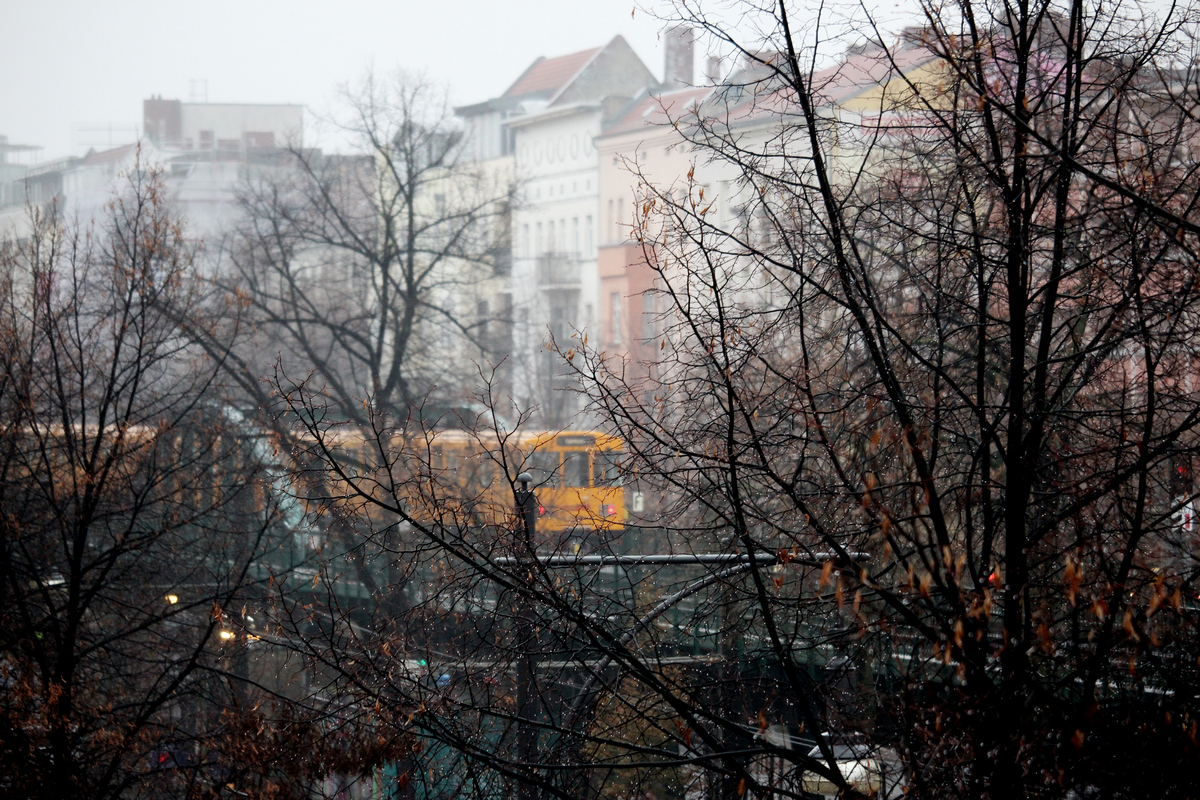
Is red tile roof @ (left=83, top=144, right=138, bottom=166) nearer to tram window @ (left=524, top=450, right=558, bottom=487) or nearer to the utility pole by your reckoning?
tram window @ (left=524, top=450, right=558, bottom=487)

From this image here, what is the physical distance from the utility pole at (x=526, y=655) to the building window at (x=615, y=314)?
134 feet

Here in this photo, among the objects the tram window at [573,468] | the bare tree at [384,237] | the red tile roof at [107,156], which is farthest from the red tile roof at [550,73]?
the tram window at [573,468]

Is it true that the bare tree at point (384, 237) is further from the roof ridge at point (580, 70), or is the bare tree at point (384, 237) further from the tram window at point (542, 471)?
the roof ridge at point (580, 70)

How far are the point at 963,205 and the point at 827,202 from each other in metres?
1.23

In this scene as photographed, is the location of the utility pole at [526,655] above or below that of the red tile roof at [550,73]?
Answer: below

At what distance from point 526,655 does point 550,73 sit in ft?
207

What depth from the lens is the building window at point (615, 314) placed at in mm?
49531

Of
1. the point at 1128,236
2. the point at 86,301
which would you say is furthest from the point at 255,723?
the point at 86,301

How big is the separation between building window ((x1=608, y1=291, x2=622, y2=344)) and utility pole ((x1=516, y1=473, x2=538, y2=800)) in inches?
1611

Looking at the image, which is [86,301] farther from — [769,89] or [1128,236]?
[1128,236]

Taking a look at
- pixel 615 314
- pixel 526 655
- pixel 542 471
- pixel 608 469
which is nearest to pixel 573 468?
pixel 542 471

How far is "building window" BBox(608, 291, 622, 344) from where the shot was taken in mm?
49531

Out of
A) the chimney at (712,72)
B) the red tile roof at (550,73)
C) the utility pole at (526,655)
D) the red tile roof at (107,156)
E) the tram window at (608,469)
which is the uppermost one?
the red tile roof at (550,73)

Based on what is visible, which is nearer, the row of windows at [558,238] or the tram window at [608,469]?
the tram window at [608,469]
